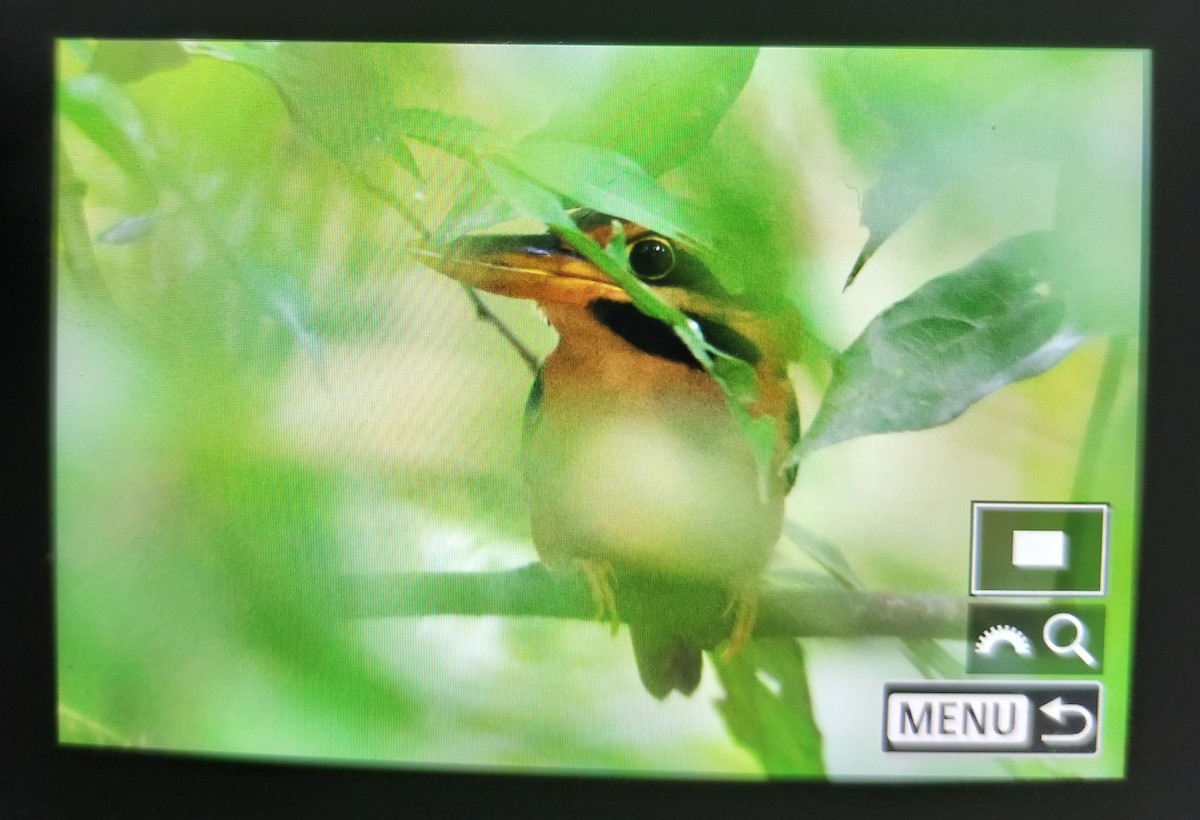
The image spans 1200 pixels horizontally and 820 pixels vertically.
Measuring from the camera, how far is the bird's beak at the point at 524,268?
0.78 metres

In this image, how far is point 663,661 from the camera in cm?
79

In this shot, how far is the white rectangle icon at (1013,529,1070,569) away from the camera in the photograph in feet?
2.56

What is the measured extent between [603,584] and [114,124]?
0.59 meters

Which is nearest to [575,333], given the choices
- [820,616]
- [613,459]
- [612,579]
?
[613,459]

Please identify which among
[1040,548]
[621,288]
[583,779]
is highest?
[621,288]

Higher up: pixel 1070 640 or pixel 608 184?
pixel 608 184

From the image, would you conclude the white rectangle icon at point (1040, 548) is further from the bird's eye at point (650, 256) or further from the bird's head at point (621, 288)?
the bird's eye at point (650, 256)

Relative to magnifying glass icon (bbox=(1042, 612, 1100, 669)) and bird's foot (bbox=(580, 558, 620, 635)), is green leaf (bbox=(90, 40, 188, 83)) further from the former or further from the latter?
magnifying glass icon (bbox=(1042, 612, 1100, 669))

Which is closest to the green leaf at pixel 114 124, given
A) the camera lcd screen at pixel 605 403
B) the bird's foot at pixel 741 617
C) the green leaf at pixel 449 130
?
the camera lcd screen at pixel 605 403

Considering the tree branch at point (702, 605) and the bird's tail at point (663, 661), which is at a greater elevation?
the tree branch at point (702, 605)

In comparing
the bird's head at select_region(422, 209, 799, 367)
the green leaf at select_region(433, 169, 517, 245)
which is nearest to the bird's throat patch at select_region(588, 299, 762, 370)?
the bird's head at select_region(422, 209, 799, 367)

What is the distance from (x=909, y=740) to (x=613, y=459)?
1.19ft

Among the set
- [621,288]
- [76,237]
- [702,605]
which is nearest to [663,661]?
[702,605]

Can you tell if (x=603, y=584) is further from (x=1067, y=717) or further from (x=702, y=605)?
(x=1067, y=717)
